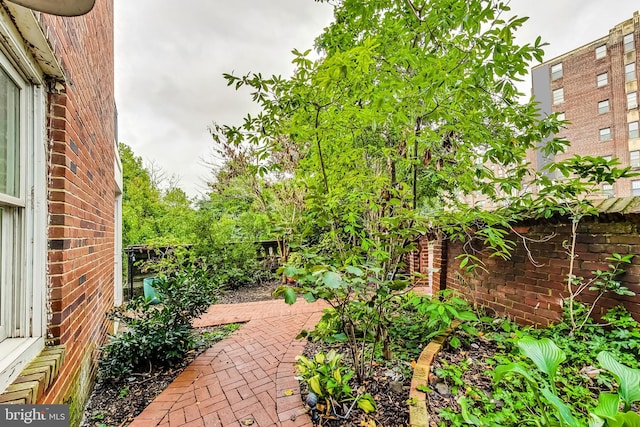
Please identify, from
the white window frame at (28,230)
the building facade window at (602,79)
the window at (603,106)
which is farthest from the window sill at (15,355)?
the building facade window at (602,79)

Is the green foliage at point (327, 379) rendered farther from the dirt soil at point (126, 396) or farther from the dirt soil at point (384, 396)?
the dirt soil at point (126, 396)

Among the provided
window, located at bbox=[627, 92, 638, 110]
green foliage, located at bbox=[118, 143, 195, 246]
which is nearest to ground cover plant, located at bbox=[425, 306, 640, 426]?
green foliage, located at bbox=[118, 143, 195, 246]

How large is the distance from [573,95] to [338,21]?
25.7 meters

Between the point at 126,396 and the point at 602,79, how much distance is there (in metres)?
28.5

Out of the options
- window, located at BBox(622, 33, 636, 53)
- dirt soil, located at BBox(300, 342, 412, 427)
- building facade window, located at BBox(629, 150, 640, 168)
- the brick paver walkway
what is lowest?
the brick paver walkway

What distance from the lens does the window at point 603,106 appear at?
60.3ft

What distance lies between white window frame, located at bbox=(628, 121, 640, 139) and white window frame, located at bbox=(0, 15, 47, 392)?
1059 inches

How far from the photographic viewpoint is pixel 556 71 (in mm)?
20844

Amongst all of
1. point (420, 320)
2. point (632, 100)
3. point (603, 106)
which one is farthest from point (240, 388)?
point (603, 106)

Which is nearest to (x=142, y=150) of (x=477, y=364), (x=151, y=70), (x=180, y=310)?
(x=151, y=70)

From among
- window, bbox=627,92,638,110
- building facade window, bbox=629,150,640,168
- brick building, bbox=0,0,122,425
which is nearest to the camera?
brick building, bbox=0,0,122,425

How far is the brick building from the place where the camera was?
1.35 metres

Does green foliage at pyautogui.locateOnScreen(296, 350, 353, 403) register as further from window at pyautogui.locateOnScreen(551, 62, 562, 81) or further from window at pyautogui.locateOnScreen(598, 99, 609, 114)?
window at pyautogui.locateOnScreen(551, 62, 562, 81)

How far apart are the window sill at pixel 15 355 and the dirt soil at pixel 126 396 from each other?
0.96 m
